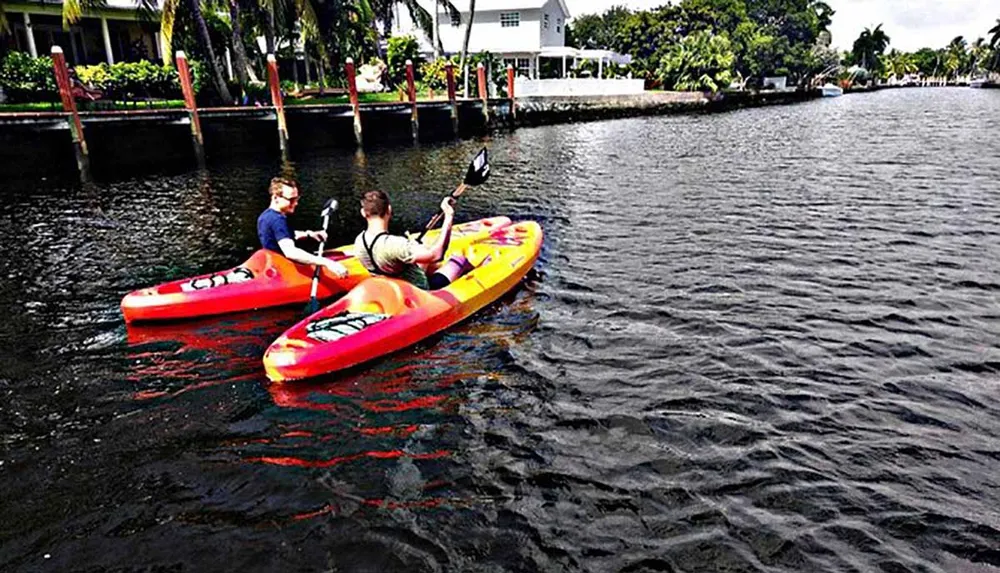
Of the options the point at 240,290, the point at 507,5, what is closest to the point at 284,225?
the point at 240,290

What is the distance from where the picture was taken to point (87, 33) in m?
28.8

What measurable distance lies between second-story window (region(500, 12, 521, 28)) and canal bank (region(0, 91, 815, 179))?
12.3 meters

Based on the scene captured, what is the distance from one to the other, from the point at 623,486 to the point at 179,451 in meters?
3.47

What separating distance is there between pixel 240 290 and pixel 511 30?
43585mm

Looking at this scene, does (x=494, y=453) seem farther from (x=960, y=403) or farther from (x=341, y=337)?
(x=960, y=403)

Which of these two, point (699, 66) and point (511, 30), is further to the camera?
point (699, 66)

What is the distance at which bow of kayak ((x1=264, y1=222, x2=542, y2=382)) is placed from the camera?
6.08 meters

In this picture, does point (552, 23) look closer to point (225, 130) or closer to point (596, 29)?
point (596, 29)

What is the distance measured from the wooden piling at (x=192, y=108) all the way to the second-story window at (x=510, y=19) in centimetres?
3147

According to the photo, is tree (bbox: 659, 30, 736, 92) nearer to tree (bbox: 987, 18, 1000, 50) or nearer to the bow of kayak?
the bow of kayak

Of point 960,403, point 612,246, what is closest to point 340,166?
point 612,246

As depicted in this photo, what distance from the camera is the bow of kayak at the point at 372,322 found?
608 cm

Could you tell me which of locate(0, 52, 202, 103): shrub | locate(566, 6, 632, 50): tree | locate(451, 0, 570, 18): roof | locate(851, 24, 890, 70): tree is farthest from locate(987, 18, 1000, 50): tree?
locate(0, 52, 202, 103): shrub

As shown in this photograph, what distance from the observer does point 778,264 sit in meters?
9.66
